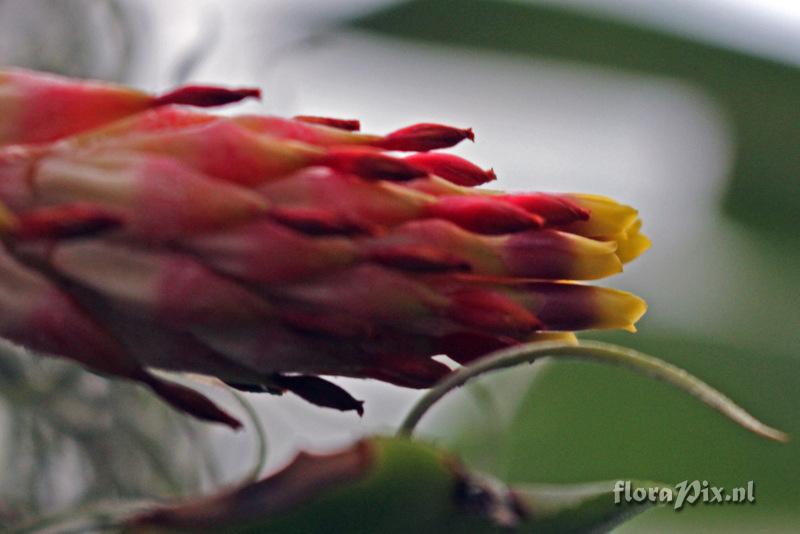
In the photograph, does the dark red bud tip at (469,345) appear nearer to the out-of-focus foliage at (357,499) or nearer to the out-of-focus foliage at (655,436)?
the out-of-focus foliage at (357,499)

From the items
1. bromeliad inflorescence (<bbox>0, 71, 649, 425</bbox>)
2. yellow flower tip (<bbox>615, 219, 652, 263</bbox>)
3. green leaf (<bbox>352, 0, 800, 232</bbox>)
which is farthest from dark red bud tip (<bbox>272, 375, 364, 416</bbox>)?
green leaf (<bbox>352, 0, 800, 232</bbox>)

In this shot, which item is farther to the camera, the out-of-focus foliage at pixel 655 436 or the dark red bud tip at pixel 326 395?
the out-of-focus foliage at pixel 655 436

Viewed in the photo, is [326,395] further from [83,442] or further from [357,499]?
[83,442]

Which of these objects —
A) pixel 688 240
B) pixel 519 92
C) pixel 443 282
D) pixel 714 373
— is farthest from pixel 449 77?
pixel 443 282

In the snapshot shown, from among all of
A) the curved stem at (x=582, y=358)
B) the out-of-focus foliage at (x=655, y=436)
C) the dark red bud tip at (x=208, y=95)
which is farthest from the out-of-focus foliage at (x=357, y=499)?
the out-of-focus foliage at (x=655, y=436)

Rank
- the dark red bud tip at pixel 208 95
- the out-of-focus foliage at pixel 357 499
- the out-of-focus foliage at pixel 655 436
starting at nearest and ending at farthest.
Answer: the out-of-focus foliage at pixel 357 499
the dark red bud tip at pixel 208 95
the out-of-focus foliage at pixel 655 436

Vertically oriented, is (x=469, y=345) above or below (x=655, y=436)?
above

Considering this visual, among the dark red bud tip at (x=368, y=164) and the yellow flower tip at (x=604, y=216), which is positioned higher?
the dark red bud tip at (x=368, y=164)

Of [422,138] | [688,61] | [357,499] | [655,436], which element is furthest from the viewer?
[688,61]

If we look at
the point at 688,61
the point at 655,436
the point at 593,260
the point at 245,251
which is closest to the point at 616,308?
the point at 593,260
